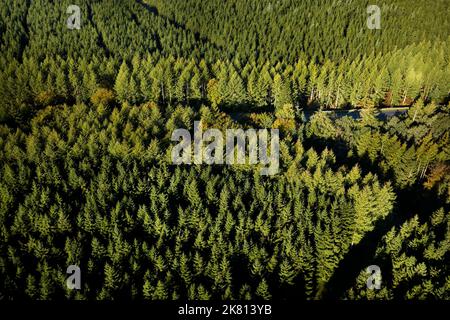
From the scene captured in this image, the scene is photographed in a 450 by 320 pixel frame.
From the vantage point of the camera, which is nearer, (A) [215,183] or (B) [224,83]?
(A) [215,183]

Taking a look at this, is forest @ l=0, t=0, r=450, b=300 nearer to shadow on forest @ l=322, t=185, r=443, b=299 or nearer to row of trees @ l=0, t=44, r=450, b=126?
shadow on forest @ l=322, t=185, r=443, b=299

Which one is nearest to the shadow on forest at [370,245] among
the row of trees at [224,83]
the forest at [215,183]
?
the forest at [215,183]

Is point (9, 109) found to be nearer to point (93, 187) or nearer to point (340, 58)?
point (93, 187)

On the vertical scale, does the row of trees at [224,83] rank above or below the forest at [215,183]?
above

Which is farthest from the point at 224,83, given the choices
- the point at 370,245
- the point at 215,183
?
the point at 370,245

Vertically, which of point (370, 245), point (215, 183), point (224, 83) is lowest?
point (370, 245)

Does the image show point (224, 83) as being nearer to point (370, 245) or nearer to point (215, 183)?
Answer: point (215, 183)

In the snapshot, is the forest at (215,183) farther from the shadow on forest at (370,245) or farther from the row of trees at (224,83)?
the row of trees at (224,83)

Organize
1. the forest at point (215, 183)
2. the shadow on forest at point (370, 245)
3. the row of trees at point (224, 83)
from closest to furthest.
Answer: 1. the forest at point (215, 183)
2. the shadow on forest at point (370, 245)
3. the row of trees at point (224, 83)
